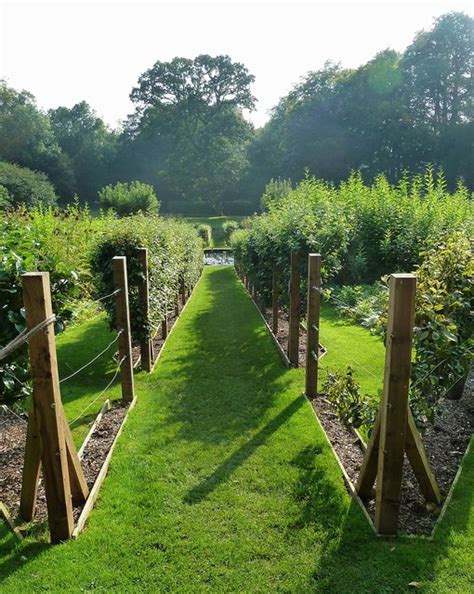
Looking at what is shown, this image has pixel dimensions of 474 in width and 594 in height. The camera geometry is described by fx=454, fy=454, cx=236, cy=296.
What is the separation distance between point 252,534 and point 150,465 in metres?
1.26

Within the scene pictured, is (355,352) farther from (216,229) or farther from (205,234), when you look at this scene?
(216,229)

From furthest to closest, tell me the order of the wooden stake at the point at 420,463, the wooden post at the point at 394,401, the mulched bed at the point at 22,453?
the mulched bed at the point at 22,453 → the wooden stake at the point at 420,463 → the wooden post at the point at 394,401

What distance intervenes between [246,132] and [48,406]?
57277 millimetres

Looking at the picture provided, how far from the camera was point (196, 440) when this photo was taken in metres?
4.49

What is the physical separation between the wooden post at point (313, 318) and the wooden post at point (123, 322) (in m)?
2.16

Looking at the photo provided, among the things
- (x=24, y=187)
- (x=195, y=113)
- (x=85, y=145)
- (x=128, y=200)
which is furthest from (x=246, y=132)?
(x=128, y=200)

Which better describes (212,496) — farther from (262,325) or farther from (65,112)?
(65,112)

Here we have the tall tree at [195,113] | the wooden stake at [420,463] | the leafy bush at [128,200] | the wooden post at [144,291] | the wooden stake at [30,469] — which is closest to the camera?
the wooden stake at [30,469]

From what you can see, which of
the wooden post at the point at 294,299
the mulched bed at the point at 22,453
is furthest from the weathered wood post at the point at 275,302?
the mulched bed at the point at 22,453

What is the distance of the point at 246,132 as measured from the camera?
184 feet

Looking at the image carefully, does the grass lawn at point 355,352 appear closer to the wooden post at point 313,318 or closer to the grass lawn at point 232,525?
the wooden post at point 313,318

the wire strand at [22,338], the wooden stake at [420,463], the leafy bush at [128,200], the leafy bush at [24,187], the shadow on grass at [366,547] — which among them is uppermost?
the leafy bush at [24,187]

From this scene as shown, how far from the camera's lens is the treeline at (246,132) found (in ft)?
145

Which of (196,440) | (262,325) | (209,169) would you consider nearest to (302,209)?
(262,325)
